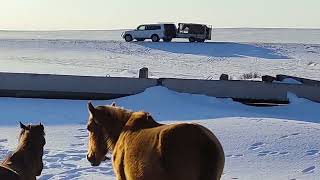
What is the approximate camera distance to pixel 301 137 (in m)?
10.6

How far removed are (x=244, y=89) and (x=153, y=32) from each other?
35.3m

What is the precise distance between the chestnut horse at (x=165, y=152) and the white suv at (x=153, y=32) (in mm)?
44056

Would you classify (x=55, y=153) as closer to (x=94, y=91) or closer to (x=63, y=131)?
(x=63, y=131)

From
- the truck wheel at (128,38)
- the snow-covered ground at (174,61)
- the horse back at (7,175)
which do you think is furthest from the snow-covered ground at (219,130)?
the truck wheel at (128,38)

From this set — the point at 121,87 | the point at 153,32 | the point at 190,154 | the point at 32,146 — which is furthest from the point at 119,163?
the point at 153,32

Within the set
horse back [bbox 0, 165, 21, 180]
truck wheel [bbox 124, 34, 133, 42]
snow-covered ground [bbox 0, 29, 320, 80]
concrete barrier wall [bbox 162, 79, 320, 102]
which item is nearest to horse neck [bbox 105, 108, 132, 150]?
horse back [bbox 0, 165, 21, 180]

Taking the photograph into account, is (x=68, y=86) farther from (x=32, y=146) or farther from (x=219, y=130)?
(x=32, y=146)

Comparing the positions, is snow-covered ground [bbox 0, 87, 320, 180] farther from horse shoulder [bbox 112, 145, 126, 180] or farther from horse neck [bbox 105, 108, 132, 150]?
horse shoulder [bbox 112, 145, 126, 180]

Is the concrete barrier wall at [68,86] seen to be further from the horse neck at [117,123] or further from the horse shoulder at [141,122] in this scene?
the horse shoulder at [141,122]

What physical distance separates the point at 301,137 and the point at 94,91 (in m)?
6.40

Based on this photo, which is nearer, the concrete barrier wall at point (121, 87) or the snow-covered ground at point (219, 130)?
the snow-covered ground at point (219, 130)

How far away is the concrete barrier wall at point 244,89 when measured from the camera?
Answer: 47.6 ft

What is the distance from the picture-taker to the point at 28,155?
5438mm

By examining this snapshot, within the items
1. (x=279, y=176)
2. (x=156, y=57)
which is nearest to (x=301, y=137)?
(x=279, y=176)
